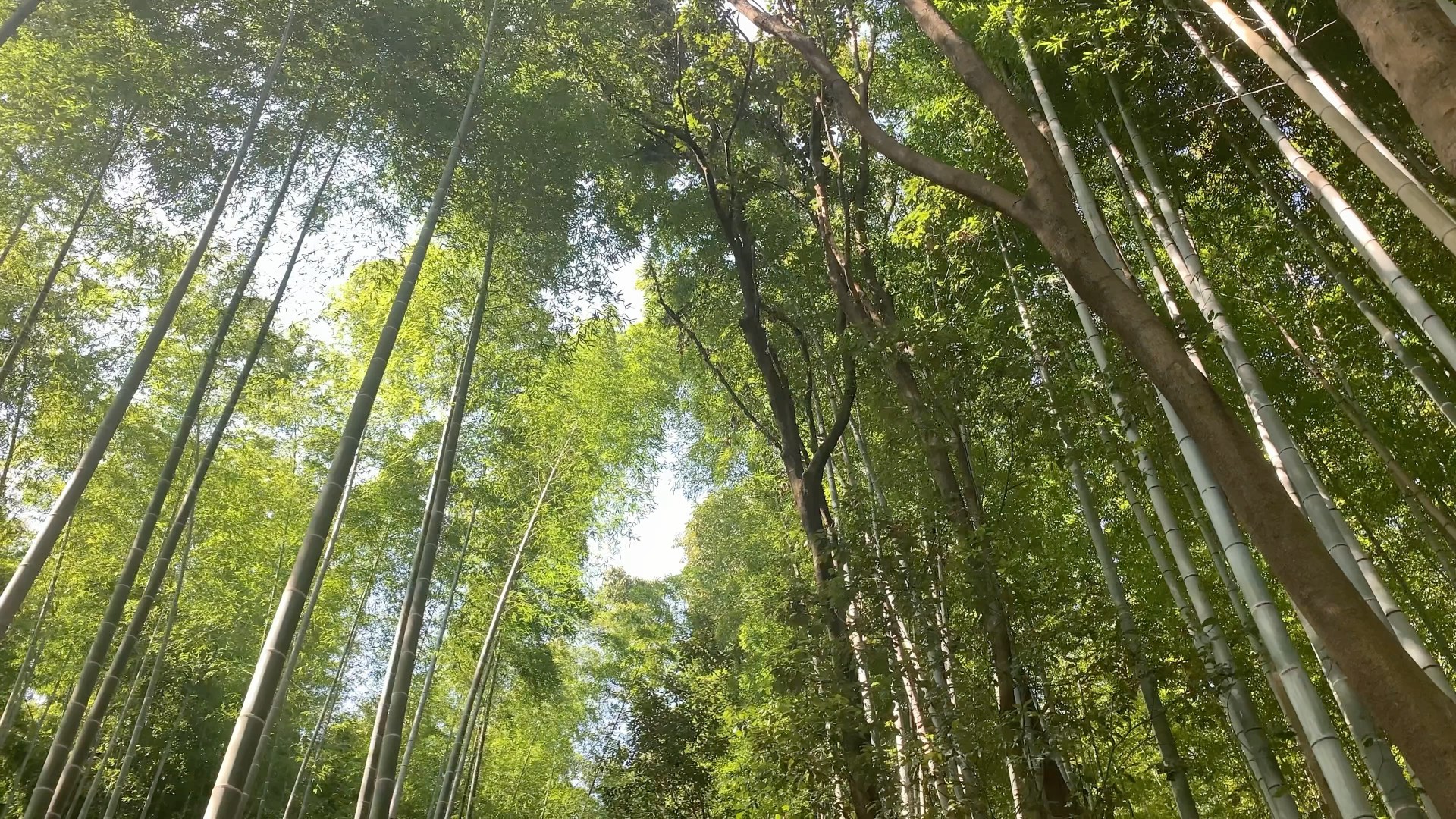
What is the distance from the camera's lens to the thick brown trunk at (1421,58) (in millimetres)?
1338

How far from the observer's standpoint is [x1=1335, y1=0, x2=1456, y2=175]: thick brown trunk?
52.7 inches

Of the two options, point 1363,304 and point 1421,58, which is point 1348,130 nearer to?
point 1421,58

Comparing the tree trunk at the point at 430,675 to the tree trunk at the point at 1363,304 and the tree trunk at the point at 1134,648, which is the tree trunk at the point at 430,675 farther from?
the tree trunk at the point at 1363,304

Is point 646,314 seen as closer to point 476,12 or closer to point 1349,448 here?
point 476,12

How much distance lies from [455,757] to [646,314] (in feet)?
13.6

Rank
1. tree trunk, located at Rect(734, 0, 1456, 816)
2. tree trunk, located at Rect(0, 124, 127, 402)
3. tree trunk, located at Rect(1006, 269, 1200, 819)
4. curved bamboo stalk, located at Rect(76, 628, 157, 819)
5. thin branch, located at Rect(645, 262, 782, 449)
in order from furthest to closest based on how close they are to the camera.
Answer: curved bamboo stalk, located at Rect(76, 628, 157, 819) < tree trunk, located at Rect(0, 124, 127, 402) < thin branch, located at Rect(645, 262, 782, 449) < tree trunk, located at Rect(1006, 269, 1200, 819) < tree trunk, located at Rect(734, 0, 1456, 816)

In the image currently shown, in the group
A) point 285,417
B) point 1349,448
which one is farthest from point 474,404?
point 1349,448

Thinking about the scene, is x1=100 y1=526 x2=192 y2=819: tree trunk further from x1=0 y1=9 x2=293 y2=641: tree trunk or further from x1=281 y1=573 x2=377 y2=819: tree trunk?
x1=0 y1=9 x2=293 y2=641: tree trunk

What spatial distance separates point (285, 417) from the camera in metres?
7.02

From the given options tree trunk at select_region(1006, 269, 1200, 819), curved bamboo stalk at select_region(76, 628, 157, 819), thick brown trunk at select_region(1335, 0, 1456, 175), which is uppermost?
thick brown trunk at select_region(1335, 0, 1456, 175)

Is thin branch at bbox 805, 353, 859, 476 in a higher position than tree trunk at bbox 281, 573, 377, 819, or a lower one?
higher

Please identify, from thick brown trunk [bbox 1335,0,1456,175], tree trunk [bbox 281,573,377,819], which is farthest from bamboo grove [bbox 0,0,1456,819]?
tree trunk [bbox 281,573,377,819]

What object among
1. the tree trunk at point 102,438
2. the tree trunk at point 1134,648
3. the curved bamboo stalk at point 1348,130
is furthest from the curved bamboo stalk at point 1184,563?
the tree trunk at point 102,438

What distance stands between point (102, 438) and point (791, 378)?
147 inches
